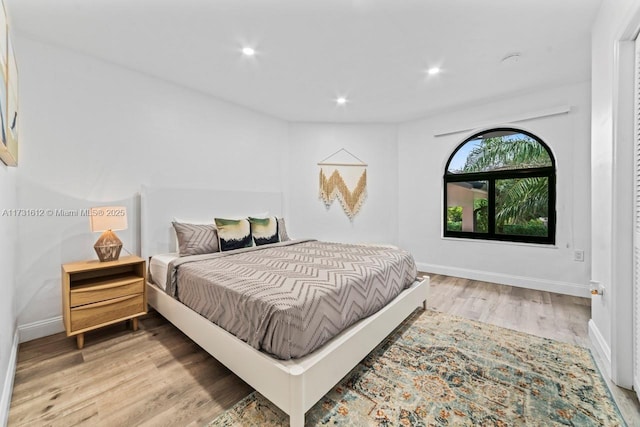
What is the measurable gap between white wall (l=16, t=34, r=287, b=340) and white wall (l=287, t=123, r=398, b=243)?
151 centimetres

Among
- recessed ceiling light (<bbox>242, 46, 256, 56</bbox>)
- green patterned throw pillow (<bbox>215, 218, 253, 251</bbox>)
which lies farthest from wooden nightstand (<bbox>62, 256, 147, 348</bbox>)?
recessed ceiling light (<bbox>242, 46, 256, 56</bbox>)

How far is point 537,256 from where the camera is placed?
133 inches

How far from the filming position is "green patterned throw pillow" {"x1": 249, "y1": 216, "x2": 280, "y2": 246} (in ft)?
10.4

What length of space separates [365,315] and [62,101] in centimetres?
312

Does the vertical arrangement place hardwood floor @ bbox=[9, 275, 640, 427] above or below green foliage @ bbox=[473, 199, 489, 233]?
below

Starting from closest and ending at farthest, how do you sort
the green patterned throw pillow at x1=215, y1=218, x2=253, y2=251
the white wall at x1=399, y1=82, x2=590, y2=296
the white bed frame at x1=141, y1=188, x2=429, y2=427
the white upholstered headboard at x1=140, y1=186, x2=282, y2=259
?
the white bed frame at x1=141, y1=188, x2=429, y2=427 < the white upholstered headboard at x1=140, y1=186, x2=282, y2=259 < the green patterned throw pillow at x1=215, y1=218, x2=253, y2=251 < the white wall at x1=399, y1=82, x2=590, y2=296

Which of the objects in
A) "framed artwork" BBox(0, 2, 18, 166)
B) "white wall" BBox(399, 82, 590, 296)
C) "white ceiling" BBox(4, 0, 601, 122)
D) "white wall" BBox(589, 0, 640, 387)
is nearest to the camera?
"framed artwork" BBox(0, 2, 18, 166)

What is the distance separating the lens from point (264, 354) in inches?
54.8

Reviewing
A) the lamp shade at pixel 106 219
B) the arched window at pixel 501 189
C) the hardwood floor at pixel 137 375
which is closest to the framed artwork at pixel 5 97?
the lamp shade at pixel 106 219

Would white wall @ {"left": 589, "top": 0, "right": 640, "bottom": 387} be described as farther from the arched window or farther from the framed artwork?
the framed artwork

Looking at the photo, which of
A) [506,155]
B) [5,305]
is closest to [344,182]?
[506,155]

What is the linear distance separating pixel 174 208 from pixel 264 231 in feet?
3.39

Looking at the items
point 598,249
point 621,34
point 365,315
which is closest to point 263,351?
point 365,315

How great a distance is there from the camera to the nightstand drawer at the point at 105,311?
200 centimetres
